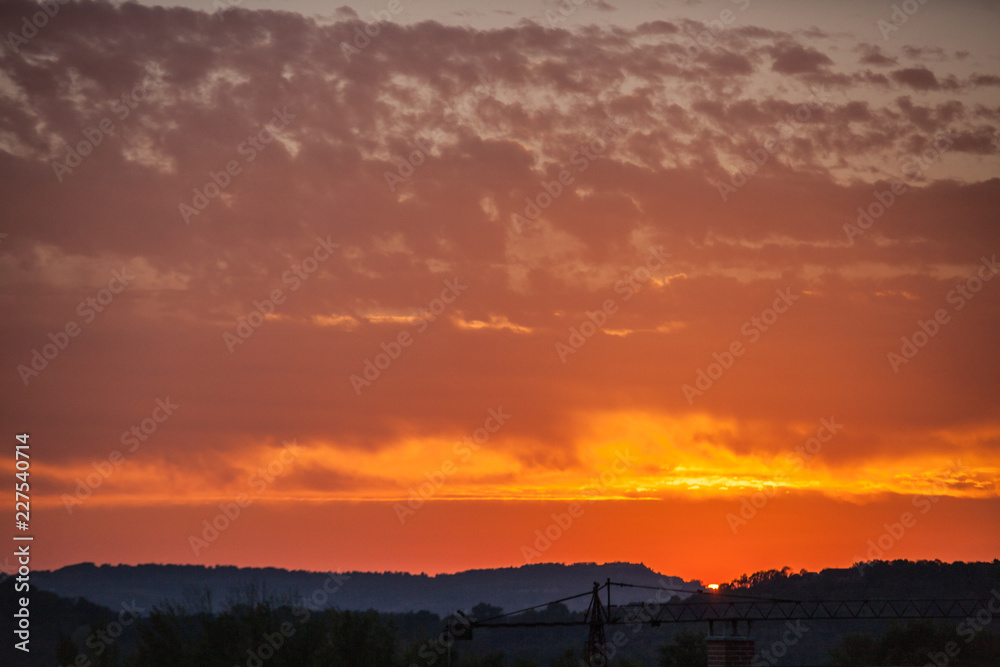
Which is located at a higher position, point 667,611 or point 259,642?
point 667,611

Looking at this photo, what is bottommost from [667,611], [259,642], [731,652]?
[731,652]

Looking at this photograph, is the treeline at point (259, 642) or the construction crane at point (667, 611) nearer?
the construction crane at point (667, 611)

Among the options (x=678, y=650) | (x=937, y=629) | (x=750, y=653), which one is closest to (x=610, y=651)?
(x=678, y=650)

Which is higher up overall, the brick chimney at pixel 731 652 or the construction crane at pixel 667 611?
the construction crane at pixel 667 611

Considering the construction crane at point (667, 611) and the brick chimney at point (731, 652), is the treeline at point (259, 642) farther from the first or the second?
the brick chimney at point (731, 652)

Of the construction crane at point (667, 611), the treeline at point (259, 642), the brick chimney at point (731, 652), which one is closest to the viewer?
the brick chimney at point (731, 652)

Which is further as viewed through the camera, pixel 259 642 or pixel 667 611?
pixel 667 611

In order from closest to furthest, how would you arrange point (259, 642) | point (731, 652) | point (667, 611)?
point (731, 652) → point (259, 642) → point (667, 611)

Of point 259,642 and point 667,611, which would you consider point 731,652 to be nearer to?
point 259,642

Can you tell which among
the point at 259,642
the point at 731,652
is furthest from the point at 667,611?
the point at 731,652

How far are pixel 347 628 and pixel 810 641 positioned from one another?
252 feet

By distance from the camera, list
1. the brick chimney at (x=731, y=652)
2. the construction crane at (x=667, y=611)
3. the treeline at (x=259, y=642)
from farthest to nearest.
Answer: the treeline at (x=259, y=642) → the construction crane at (x=667, y=611) → the brick chimney at (x=731, y=652)

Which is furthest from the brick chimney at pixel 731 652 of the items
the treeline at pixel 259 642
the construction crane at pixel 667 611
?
the treeline at pixel 259 642

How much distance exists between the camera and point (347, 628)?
76.4 meters
